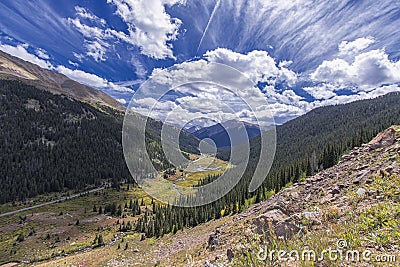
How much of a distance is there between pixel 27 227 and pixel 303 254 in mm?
88881

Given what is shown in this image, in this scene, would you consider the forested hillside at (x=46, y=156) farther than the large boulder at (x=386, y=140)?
Yes

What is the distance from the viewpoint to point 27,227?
70.8m

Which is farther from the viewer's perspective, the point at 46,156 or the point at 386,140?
the point at 46,156

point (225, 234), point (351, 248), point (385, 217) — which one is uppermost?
point (385, 217)

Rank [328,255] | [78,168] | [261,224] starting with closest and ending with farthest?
[328,255] < [261,224] < [78,168]

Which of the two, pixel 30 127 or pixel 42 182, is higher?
pixel 30 127

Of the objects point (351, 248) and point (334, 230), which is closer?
point (351, 248)

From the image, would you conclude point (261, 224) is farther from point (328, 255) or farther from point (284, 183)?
point (284, 183)

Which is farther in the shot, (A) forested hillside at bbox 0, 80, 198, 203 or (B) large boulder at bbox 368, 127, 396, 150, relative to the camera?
(A) forested hillside at bbox 0, 80, 198, 203

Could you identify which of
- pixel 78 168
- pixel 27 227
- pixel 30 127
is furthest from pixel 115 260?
pixel 30 127

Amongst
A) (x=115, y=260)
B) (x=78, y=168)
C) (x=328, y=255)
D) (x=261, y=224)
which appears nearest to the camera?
(x=328, y=255)

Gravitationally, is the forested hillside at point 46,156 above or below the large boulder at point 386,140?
below

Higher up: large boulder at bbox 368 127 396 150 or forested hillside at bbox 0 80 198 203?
large boulder at bbox 368 127 396 150

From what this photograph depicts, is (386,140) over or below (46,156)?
over
